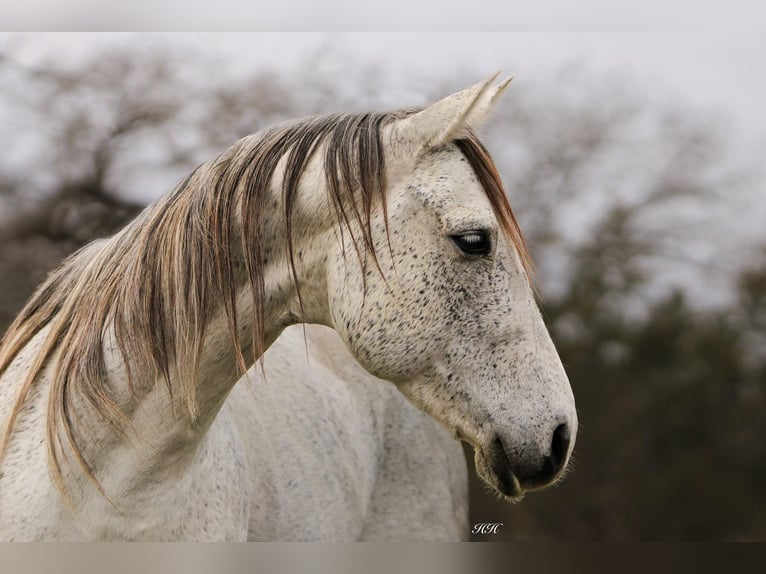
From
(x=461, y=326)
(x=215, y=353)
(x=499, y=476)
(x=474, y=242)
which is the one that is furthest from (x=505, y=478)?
(x=215, y=353)

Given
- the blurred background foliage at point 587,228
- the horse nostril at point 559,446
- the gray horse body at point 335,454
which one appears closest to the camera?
the horse nostril at point 559,446

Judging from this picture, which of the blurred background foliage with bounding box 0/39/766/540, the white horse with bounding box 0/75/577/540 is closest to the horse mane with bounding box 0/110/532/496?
the white horse with bounding box 0/75/577/540

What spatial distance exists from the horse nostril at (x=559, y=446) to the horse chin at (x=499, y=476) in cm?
6

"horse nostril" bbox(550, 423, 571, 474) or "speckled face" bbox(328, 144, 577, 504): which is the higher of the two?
"speckled face" bbox(328, 144, 577, 504)

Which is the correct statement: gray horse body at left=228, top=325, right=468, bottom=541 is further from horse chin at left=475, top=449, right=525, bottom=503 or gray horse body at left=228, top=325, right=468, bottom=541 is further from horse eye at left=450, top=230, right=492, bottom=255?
horse eye at left=450, top=230, right=492, bottom=255

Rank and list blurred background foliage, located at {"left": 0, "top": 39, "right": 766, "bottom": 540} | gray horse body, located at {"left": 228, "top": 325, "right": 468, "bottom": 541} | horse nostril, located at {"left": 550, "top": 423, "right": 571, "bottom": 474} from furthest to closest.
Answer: blurred background foliage, located at {"left": 0, "top": 39, "right": 766, "bottom": 540}, gray horse body, located at {"left": 228, "top": 325, "right": 468, "bottom": 541}, horse nostril, located at {"left": 550, "top": 423, "right": 571, "bottom": 474}

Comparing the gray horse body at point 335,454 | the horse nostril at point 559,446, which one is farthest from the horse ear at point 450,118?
the gray horse body at point 335,454

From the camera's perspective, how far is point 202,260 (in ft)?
3.59

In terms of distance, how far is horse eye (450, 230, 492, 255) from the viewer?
104cm

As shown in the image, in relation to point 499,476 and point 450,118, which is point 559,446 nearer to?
point 499,476

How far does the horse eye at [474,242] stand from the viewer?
1044 millimetres

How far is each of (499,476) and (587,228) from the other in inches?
56.3

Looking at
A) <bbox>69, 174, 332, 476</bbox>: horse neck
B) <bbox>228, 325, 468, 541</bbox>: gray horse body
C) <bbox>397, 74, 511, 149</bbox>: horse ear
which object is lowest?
<bbox>228, 325, 468, 541</bbox>: gray horse body

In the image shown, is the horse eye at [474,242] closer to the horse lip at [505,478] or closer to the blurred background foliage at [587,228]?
the horse lip at [505,478]
